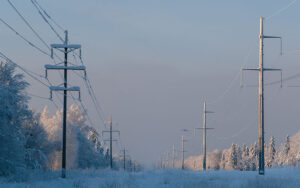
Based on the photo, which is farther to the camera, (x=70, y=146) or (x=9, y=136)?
(x=70, y=146)

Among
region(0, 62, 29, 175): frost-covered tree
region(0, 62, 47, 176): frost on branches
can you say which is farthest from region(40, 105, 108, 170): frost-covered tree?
region(0, 62, 29, 175): frost-covered tree

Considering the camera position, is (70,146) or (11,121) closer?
(11,121)

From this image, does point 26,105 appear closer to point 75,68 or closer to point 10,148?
point 10,148

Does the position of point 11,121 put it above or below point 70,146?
above

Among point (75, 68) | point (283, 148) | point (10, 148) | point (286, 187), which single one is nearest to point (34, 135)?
point (10, 148)

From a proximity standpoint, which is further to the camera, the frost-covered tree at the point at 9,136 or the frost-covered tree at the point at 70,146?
the frost-covered tree at the point at 70,146

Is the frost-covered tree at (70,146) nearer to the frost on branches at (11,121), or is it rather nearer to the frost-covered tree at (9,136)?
the frost on branches at (11,121)

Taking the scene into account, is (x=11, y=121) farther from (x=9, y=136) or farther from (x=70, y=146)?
(x=70, y=146)

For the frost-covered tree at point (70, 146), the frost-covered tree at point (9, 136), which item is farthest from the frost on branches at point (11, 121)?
the frost-covered tree at point (70, 146)

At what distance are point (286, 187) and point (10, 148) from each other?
82.7 ft

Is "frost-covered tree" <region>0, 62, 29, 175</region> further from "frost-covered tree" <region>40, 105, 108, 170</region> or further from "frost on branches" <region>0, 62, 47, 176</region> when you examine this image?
"frost-covered tree" <region>40, 105, 108, 170</region>

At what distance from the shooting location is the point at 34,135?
199ft

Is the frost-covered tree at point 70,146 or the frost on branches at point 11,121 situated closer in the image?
the frost on branches at point 11,121

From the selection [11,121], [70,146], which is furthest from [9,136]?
[70,146]
